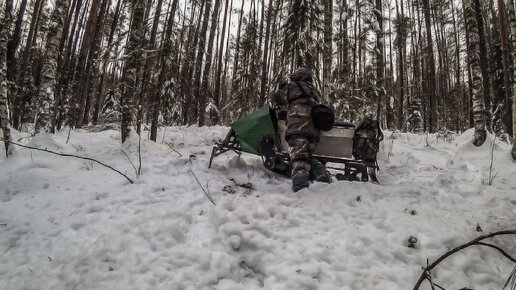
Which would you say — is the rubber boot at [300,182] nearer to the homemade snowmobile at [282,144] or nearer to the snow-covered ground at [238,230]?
the snow-covered ground at [238,230]

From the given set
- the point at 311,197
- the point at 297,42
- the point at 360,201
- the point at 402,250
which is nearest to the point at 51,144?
the point at 311,197

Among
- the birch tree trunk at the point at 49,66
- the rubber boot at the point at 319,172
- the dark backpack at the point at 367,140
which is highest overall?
the birch tree trunk at the point at 49,66

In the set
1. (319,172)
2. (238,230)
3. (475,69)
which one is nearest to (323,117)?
(319,172)

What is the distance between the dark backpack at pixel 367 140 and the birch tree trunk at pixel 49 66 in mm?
6674

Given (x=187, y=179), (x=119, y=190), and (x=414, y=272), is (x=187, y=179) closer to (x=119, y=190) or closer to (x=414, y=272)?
(x=119, y=190)

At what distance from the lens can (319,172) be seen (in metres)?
3.59

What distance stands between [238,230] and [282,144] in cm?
205

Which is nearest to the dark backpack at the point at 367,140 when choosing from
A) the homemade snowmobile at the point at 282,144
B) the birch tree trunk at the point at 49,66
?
the homemade snowmobile at the point at 282,144

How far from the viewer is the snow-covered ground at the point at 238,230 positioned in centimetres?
180

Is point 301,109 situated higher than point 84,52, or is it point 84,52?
point 84,52

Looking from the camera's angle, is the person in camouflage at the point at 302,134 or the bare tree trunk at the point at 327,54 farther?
the bare tree trunk at the point at 327,54

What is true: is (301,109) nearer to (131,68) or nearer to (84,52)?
(131,68)

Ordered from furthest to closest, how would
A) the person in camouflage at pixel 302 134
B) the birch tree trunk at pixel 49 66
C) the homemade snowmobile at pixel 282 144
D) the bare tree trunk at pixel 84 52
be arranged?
1. the bare tree trunk at pixel 84 52
2. the birch tree trunk at pixel 49 66
3. the homemade snowmobile at pixel 282 144
4. the person in camouflage at pixel 302 134

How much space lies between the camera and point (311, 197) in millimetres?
3004
